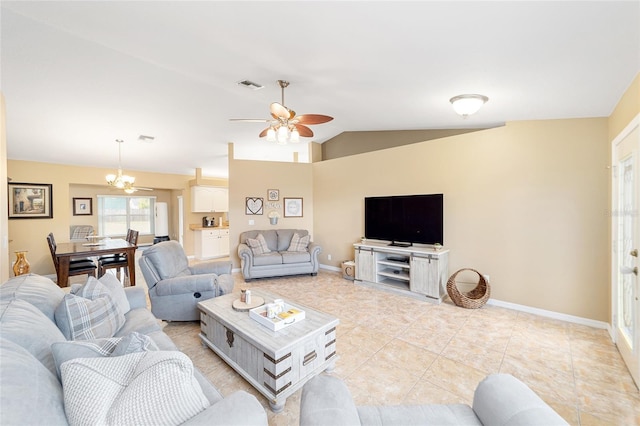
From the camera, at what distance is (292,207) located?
19.8ft

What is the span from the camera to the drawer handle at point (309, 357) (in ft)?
6.47

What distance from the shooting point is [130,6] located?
6.12 feet

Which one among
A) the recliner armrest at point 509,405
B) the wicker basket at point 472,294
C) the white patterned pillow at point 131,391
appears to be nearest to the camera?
the white patterned pillow at point 131,391

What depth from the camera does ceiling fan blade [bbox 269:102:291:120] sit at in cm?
251

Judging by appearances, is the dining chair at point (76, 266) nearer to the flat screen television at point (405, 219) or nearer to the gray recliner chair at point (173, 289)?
the gray recliner chair at point (173, 289)

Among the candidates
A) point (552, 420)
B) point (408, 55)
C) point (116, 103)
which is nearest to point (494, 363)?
point (552, 420)

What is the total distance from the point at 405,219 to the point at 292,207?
8.61 ft

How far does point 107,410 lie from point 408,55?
2690 millimetres

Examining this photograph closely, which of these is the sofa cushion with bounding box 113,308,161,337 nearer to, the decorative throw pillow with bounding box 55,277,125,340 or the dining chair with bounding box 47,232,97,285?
the decorative throw pillow with bounding box 55,277,125,340

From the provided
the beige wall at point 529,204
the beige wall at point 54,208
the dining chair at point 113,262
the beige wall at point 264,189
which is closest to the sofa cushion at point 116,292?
the dining chair at point 113,262

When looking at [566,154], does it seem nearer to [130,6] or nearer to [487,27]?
[487,27]

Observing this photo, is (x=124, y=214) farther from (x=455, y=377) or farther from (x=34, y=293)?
(x=455, y=377)

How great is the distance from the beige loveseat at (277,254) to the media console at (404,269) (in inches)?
41.0

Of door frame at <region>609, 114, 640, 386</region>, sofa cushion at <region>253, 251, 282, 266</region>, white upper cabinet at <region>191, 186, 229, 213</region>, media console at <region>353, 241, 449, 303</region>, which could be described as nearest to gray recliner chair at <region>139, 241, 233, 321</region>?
sofa cushion at <region>253, 251, 282, 266</region>
